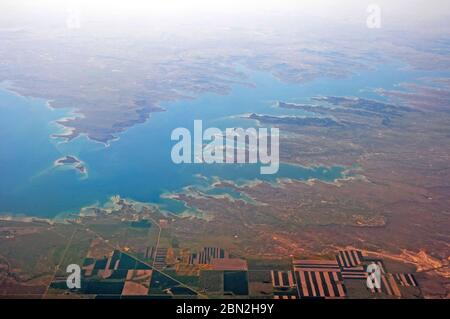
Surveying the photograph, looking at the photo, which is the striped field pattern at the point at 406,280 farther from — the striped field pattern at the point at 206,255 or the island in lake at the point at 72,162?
the island in lake at the point at 72,162

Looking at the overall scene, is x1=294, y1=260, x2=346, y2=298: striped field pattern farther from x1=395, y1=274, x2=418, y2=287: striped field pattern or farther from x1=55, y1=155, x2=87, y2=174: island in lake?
x1=55, y1=155, x2=87, y2=174: island in lake

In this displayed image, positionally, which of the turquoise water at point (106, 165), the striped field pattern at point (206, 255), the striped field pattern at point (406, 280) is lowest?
the striped field pattern at point (406, 280)

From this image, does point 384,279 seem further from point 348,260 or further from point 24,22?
point 24,22

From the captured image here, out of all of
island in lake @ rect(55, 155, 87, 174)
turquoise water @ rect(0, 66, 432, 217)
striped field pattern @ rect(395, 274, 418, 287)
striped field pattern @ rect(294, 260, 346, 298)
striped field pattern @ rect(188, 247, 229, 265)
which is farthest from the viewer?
island in lake @ rect(55, 155, 87, 174)

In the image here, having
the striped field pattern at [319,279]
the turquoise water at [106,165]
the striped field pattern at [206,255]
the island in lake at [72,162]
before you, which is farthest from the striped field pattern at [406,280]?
the island in lake at [72,162]

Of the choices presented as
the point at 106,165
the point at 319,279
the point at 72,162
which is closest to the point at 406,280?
the point at 319,279

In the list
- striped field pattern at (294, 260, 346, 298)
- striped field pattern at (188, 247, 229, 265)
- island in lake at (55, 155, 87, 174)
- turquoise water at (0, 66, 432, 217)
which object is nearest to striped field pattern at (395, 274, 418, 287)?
striped field pattern at (294, 260, 346, 298)

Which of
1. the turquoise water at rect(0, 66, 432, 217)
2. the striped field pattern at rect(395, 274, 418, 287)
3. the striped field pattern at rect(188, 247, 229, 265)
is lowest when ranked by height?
the striped field pattern at rect(395, 274, 418, 287)

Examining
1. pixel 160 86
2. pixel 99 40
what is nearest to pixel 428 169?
pixel 160 86

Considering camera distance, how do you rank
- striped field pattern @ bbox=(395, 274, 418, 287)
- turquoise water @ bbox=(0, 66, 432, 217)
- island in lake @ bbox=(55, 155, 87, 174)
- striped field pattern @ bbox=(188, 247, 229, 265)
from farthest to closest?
island in lake @ bbox=(55, 155, 87, 174) < turquoise water @ bbox=(0, 66, 432, 217) < striped field pattern @ bbox=(188, 247, 229, 265) < striped field pattern @ bbox=(395, 274, 418, 287)
